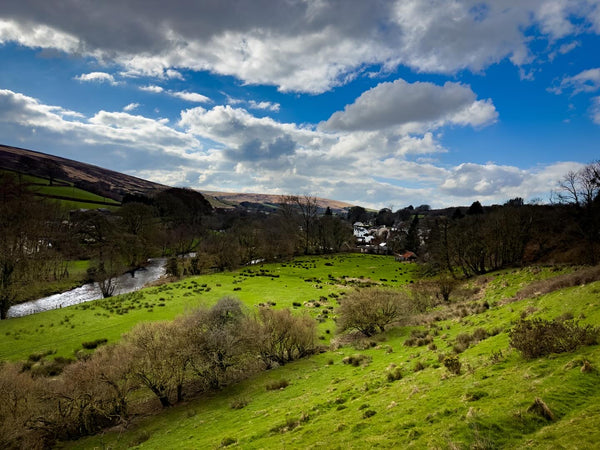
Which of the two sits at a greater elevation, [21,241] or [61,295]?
[21,241]

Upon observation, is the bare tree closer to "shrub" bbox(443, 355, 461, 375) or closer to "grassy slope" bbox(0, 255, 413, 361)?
"grassy slope" bbox(0, 255, 413, 361)

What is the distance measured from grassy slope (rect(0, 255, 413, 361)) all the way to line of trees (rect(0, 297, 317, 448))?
518 cm

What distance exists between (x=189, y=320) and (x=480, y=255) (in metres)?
48.7

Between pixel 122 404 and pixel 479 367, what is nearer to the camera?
pixel 479 367

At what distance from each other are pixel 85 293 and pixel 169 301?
23.3 meters

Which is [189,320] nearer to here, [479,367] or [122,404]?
[122,404]

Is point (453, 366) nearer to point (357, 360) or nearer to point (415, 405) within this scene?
point (415, 405)

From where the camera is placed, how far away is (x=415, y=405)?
33.5ft

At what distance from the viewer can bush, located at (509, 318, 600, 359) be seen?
1061 cm

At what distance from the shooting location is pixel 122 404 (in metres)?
19.2

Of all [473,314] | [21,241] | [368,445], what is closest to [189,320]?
[368,445]

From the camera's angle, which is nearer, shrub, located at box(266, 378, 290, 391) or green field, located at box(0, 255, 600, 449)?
green field, located at box(0, 255, 600, 449)

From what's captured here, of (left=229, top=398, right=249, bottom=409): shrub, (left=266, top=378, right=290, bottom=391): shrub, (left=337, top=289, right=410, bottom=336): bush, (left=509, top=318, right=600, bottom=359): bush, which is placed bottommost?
(left=229, top=398, right=249, bottom=409): shrub

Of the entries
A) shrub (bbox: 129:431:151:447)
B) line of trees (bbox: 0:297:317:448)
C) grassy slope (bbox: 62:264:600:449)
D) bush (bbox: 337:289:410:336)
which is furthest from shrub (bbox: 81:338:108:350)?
bush (bbox: 337:289:410:336)
